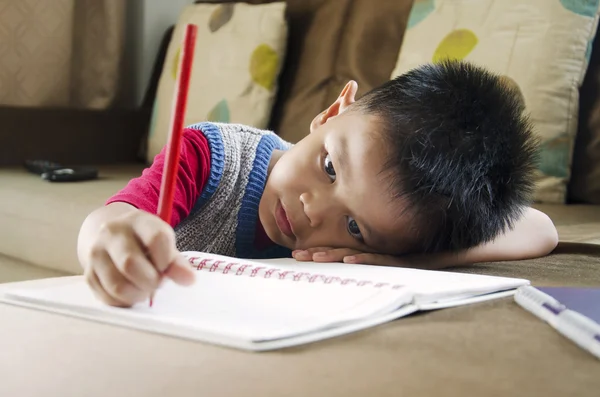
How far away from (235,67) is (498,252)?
1.32 metres

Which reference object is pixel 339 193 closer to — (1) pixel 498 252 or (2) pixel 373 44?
(1) pixel 498 252

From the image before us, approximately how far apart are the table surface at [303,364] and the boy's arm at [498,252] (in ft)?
1.16

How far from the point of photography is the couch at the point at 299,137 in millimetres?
448

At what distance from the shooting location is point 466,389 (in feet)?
1.34

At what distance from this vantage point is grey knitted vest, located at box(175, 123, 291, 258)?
1013 millimetres

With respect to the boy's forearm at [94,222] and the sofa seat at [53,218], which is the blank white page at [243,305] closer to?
the boy's forearm at [94,222]

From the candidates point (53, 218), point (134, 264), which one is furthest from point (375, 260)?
point (53, 218)

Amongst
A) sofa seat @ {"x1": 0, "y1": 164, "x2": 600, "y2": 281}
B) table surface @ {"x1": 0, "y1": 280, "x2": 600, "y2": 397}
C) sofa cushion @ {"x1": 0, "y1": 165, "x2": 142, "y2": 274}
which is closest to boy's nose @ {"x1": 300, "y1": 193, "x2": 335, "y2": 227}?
table surface @ {"x1": 0, "y1": 280, "x2": 600, "y2": 397}

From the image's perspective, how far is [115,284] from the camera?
0.52 m

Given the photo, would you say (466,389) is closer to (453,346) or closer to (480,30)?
(453,346)

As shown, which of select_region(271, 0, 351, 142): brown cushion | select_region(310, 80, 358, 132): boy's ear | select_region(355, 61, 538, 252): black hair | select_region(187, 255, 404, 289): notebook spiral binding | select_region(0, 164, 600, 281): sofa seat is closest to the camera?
select_region(187, 255, 404, 289): notebook spiral binding

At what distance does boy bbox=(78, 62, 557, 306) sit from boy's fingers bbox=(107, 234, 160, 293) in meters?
0.22

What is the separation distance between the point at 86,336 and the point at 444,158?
0.48 metres

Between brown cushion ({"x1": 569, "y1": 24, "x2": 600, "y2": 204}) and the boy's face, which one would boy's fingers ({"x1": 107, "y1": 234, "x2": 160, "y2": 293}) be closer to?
the boy's face
